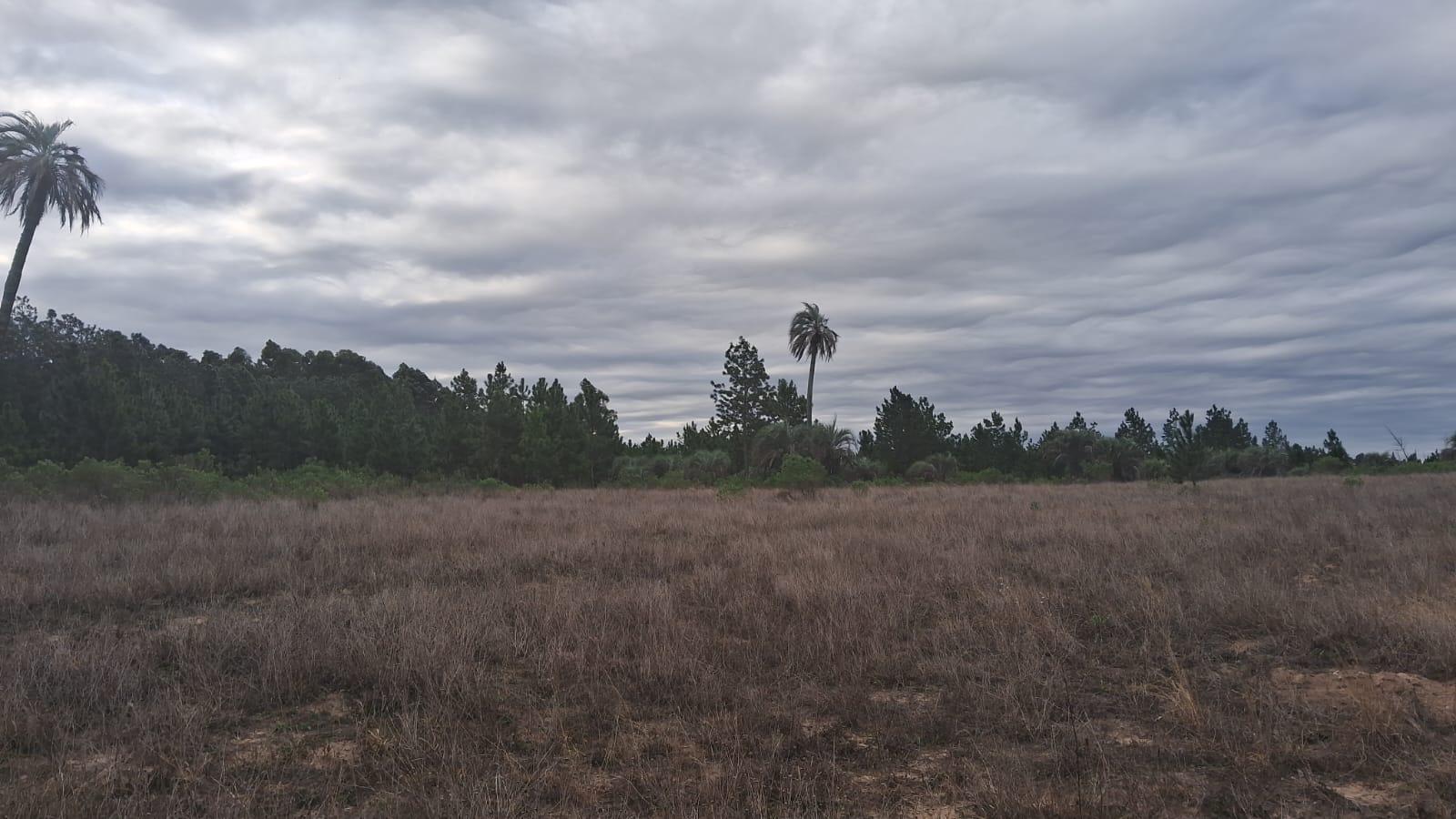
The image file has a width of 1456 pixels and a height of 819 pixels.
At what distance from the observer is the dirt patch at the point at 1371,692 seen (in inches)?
180

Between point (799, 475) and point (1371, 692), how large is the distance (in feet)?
70.2

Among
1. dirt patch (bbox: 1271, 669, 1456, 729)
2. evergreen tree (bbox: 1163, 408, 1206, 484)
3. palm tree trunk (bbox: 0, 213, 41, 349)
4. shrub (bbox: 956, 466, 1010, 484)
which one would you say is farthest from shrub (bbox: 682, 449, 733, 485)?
dirt patch (bbox: 1271, 669, 1456, 729)

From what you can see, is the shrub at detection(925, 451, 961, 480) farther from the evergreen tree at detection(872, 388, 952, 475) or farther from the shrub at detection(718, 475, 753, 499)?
the shrub at detection(718, 475, 753, 499)

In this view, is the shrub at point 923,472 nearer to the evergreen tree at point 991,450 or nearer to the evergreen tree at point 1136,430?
the evergreen tree at point 991,450

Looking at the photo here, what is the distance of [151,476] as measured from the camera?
2014cm

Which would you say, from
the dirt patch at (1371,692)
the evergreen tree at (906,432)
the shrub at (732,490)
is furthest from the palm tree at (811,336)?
the dirt patch at (1371,692)

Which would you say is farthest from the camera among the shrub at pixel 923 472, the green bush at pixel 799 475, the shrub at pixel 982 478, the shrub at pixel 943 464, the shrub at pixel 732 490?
the shrub at pixel 943 464

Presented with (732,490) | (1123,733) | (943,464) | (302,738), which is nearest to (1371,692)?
(1123,733)

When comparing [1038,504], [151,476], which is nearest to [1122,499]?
[1038,504]

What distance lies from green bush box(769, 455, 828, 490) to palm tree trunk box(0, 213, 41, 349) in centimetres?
2906

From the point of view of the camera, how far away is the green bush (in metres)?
26.1

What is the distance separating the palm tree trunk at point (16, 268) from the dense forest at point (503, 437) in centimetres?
286

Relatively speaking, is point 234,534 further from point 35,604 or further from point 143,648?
point 143,648

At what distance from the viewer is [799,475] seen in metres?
26.1
